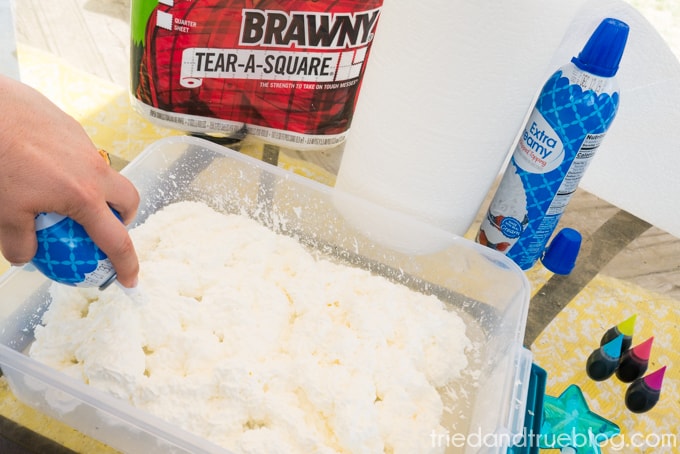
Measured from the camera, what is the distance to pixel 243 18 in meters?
0.70

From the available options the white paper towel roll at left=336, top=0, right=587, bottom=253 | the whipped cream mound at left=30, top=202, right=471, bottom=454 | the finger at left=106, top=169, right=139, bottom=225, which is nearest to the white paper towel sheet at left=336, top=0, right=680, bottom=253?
the white paper towel roll at left=336, top=0, right=587, bottom=253

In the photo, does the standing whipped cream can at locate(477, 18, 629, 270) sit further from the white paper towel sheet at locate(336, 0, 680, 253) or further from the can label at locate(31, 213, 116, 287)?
the can label at locate(31, 213, 116, 287)

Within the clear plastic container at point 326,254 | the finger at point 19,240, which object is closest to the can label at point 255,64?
the clear plastic container at point 326,254

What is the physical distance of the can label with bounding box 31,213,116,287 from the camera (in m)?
0.45

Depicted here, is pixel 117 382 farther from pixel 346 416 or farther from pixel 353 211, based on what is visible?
pixel 353 211

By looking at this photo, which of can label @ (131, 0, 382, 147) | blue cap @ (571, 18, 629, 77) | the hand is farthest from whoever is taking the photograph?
can label @ (131, 0, 382, 147)

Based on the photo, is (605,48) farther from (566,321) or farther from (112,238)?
(112,238)

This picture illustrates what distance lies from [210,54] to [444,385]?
50 centimetres

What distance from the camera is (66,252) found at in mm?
458

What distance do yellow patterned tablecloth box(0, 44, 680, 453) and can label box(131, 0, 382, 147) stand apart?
0.10m

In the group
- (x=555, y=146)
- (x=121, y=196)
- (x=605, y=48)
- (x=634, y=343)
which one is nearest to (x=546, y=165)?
(x=555, y=146)

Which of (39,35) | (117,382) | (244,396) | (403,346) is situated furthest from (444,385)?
(39,35)

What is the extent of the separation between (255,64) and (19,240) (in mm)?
399

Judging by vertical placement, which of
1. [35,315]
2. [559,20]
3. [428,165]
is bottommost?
[35,315]
